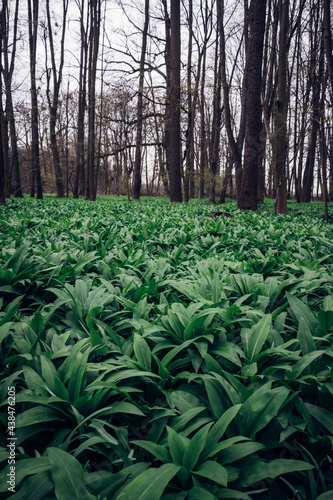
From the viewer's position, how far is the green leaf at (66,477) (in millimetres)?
855

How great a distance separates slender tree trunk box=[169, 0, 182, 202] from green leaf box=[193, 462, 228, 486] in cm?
1191

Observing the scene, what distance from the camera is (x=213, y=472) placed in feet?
2.96

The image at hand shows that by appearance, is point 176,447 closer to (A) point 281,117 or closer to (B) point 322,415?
(B) point 322,415

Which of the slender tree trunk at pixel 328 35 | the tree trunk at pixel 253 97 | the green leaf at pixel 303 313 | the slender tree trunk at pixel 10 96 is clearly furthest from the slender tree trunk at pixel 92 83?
the green leaf at pixel 303 313

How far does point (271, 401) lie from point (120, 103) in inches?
565

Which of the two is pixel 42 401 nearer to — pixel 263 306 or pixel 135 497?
pixel 135 497

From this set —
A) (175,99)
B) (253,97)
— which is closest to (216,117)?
(175,99)

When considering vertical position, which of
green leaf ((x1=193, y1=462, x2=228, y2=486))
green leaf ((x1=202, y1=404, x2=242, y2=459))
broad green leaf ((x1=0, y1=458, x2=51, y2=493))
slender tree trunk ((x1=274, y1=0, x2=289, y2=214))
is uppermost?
slender tree trunk ((x1=274, y1=0, x2=289, y2=214))

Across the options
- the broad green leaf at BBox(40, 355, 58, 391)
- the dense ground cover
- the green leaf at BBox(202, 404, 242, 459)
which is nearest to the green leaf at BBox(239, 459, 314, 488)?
the dense ground cover

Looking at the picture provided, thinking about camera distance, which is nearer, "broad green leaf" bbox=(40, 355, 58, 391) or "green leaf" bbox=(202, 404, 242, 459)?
"green leaf" bbox=(202, 404, 242, 459)

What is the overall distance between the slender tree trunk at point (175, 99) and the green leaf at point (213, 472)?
39.1 ft

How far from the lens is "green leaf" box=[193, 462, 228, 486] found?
88 cm

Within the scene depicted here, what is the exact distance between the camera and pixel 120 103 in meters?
13.2

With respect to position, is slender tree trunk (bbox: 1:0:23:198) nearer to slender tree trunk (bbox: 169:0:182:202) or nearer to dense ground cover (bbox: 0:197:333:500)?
slender tree trunk (bbox: 169:0:182:202)
